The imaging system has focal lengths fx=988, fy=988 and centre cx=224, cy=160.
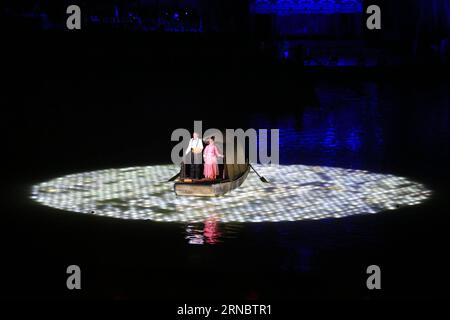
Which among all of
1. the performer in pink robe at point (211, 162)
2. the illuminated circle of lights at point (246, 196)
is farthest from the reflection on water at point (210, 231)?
the performer in pink robe at point (211, 162)

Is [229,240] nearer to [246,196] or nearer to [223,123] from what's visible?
[246,196]

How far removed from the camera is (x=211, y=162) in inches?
561

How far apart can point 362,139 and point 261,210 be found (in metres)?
8.12

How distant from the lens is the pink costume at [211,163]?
14.2 m

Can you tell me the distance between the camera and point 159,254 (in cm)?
1055

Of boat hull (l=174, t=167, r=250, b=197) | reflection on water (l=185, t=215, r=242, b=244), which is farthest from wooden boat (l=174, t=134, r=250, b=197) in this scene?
reflection on water (l=185, t=215, r=242, b=244)

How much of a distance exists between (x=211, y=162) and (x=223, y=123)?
339 inches

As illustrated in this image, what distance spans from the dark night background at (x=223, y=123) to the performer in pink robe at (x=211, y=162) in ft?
7.66

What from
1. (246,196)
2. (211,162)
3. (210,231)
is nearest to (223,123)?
(211,162)

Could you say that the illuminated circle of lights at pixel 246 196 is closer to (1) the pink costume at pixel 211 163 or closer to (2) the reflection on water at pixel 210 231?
(2) the reflection on water at pixel 210 231

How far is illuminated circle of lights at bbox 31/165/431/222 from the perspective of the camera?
1277cm

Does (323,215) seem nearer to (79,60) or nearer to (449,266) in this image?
(449,266)

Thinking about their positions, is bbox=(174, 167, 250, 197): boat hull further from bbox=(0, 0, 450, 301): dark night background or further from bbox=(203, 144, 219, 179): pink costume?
bbox=(0, 0, 450, 301): dark night background
